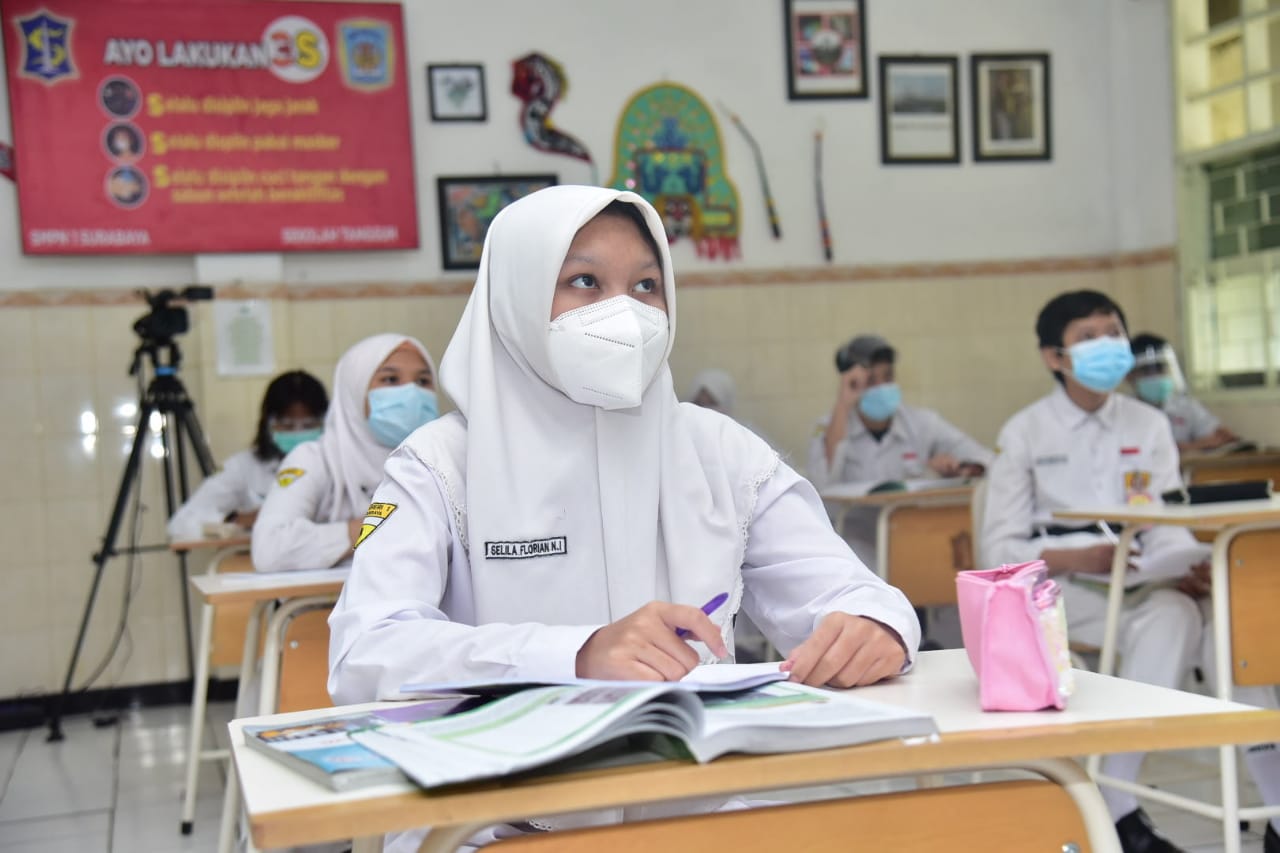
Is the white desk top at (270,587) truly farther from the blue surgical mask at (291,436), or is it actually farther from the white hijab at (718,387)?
the white hijab at (718,387)

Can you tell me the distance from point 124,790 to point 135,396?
1976mm

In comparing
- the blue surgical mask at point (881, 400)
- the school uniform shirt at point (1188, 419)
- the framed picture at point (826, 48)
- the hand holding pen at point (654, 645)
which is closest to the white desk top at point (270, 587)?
the hand holding pen at point (654, 645)

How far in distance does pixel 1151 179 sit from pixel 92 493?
5.04 meters

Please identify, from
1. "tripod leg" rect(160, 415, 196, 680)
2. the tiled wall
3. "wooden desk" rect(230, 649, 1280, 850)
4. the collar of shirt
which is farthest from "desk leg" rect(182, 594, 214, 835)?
"wooden desk" rect(230, 649, 1280, 850)

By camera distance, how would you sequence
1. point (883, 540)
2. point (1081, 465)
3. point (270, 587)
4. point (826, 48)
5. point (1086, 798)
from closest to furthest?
point (1086, 798) → point (270, 587) → point (1081, 465) → point (883, 540) → point (826, 48)

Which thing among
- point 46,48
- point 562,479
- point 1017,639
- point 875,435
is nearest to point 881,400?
→ point 875,435

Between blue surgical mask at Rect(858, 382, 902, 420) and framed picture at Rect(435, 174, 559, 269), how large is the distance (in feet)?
5.45

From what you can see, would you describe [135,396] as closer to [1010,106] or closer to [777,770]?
[1010,106]

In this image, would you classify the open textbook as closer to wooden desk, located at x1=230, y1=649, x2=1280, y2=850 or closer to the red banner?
wooden desk, located at x1=230, y1=649, x2=1280, y2=850

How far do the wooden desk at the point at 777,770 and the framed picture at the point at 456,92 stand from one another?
16.2 feet

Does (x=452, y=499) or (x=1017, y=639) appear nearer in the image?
(x=1017, y=639)

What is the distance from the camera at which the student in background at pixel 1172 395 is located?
5.56 metres

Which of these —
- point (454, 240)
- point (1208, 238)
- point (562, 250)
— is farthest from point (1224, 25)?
point (562, 250)

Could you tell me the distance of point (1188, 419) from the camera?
5.77 metres
